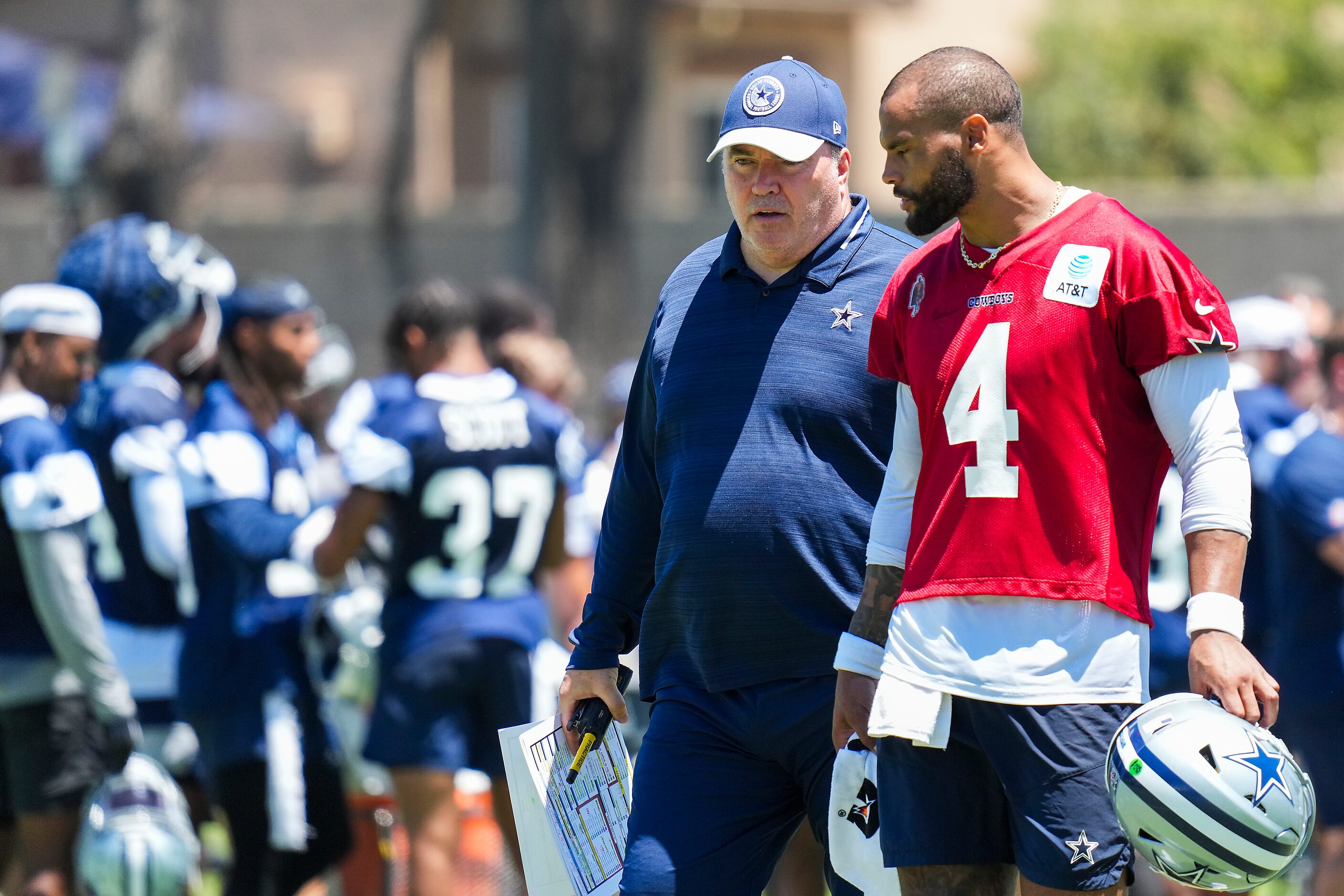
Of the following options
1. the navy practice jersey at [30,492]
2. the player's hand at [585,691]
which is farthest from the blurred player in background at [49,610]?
the player's hand at [585,691]

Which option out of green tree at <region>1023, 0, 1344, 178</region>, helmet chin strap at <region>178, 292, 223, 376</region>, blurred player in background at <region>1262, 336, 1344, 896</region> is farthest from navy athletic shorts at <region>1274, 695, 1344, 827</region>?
green tree at <region>1023, 0, 1344, 178</region>

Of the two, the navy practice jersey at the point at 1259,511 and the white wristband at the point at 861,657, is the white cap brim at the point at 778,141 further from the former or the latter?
the navy practice jersey at the point at 1259,511

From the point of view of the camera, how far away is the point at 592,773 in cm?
409

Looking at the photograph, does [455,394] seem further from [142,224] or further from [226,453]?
[142,224]

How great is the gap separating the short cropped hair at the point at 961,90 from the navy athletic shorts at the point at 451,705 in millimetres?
2856

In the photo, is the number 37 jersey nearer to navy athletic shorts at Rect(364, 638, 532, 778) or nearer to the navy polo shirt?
the navy polo shirt

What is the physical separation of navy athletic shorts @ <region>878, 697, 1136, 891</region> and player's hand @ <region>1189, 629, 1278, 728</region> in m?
0.24

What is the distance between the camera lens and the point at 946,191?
3.22 m

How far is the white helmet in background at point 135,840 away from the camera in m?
4.90

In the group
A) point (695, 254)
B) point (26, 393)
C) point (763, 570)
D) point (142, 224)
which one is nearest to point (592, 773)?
point (763, 570)

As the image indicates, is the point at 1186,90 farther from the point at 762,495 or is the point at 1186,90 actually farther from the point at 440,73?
the point at 762,495

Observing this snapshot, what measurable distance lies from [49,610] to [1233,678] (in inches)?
138

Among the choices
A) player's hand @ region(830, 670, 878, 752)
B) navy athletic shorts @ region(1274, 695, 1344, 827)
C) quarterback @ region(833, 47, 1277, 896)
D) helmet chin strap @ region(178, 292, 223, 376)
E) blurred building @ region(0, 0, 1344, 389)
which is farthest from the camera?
blurred building @ region(0, 0, 1344, 389)

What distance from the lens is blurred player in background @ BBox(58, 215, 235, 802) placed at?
5.30 metres
